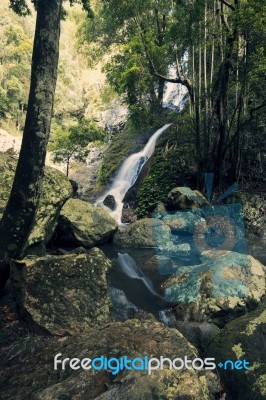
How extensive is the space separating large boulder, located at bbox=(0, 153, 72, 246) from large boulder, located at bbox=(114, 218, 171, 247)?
161 inches

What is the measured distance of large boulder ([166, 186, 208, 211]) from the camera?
1381 cm

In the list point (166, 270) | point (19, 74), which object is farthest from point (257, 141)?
point (19, 74)

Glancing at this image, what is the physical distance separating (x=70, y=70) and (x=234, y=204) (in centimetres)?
4782

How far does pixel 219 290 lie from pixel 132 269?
3.96 metres

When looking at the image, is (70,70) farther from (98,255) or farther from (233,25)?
(98,255)

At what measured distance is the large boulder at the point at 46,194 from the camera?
7.77 m

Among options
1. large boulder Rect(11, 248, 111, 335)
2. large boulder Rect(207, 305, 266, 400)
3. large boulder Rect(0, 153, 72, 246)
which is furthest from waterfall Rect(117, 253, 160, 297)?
large boulder Rect(207, 305, 266, 400)

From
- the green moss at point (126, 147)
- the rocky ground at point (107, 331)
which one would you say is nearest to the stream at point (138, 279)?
the rocky ground at point (107, 331)

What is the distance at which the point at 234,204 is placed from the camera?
1520 cm

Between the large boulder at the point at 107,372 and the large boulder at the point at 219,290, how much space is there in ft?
6.06

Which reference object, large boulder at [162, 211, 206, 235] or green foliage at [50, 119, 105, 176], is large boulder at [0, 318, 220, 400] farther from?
green foliage at [50, 119, 105, 176]

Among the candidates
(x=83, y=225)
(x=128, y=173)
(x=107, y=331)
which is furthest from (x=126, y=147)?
(x=107, y=331)

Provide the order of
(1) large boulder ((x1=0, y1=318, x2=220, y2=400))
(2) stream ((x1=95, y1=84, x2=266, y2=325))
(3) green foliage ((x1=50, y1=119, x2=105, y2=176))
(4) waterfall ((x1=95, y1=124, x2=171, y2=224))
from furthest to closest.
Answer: (4) waterfall ((x1=95, y1=124, x2=171, y2=224)) < (3) green foliage ((x1=50, y1=119, x2=105, y2=176)) < (2) stream ((x1=95, y1=84, x2=266, y2=325)) < (1) large boulder ((x1=0, y1=318, x2=220, y2=400))

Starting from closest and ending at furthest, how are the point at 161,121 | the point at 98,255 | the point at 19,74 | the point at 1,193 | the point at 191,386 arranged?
the point at 191,386, the point at 98,255, the point at 1,193, the point at 161,121, the point at 19,74
